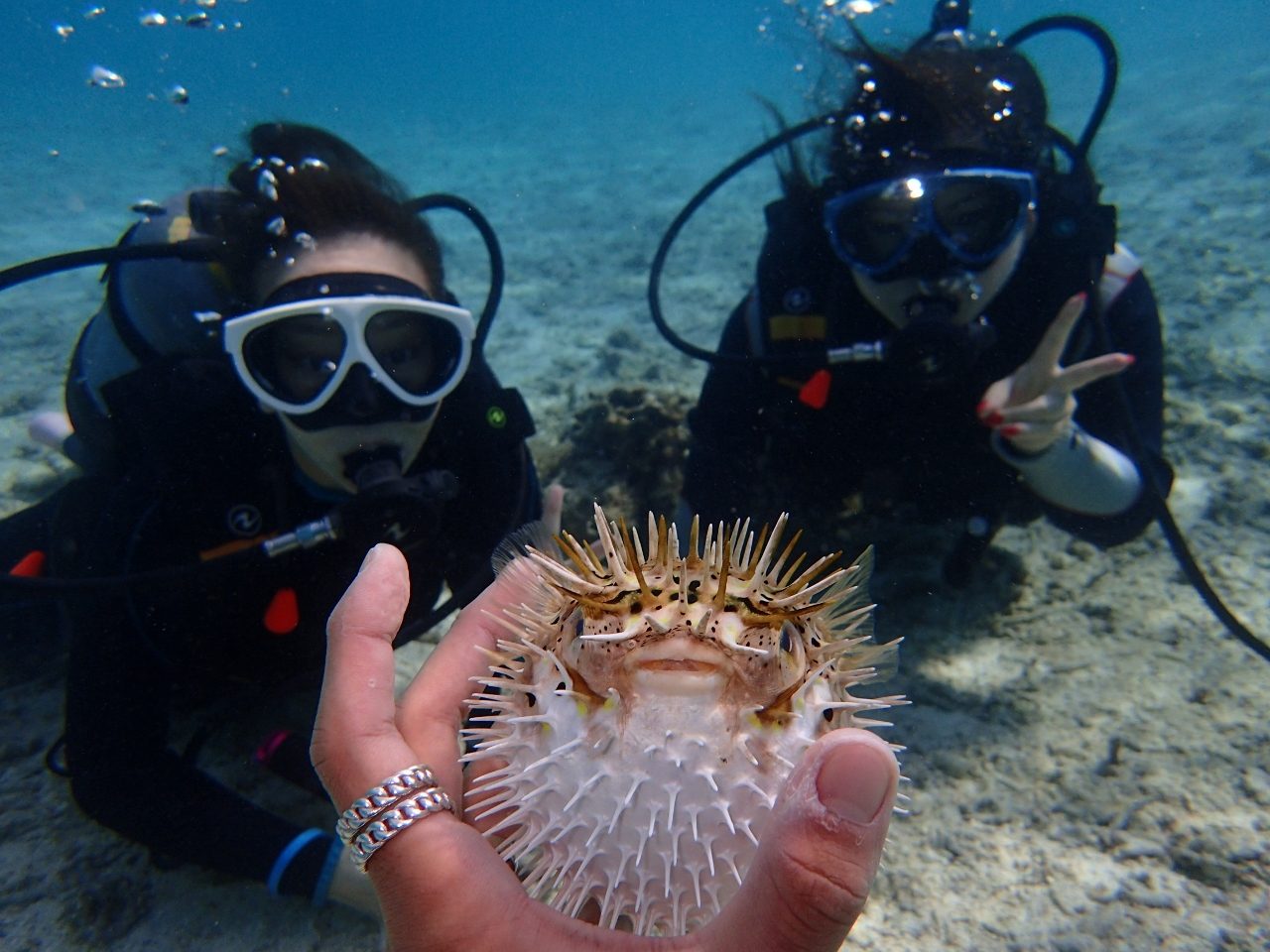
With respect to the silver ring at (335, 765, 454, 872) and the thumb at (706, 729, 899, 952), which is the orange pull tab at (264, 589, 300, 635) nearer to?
the silver ring at (335, 765, 454, 872)

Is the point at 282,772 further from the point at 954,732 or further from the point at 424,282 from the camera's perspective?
the point at 954,732

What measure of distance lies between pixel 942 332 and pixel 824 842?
2.86m

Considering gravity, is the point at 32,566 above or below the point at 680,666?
below

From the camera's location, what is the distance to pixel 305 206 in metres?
3.10

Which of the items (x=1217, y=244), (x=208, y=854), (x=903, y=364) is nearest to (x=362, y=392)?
(x=208, y=854)

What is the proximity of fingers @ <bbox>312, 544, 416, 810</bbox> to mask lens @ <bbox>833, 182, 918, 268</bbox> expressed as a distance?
3049 millimetres

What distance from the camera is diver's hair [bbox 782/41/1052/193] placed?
3471 millimetres

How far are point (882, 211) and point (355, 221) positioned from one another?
253 centimetres

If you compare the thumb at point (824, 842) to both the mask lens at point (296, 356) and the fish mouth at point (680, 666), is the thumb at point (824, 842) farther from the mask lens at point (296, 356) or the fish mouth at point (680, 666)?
the mask lens at point (296, 356)

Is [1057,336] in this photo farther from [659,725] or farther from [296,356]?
[296,356]

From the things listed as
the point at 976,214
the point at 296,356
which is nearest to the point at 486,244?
the point at 296,356

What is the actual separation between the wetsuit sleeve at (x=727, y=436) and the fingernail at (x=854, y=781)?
10.6 feet

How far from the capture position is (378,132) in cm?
3175

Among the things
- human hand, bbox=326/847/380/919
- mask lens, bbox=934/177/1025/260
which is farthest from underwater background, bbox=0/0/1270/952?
mask lens, bbox=934/177/1025/260
